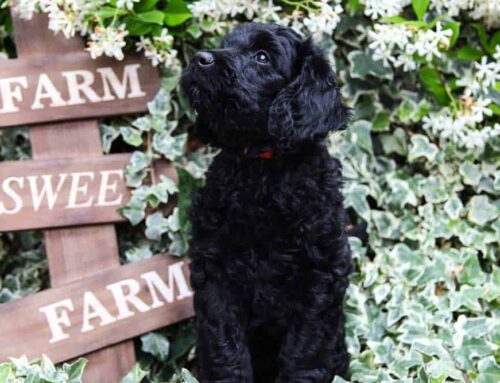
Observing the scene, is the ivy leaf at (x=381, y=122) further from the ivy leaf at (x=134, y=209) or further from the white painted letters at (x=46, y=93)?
the white painted letters at (x=46, y=93)

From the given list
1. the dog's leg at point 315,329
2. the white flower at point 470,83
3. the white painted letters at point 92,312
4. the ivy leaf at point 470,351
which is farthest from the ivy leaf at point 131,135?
the ivy leaf at point 470,351

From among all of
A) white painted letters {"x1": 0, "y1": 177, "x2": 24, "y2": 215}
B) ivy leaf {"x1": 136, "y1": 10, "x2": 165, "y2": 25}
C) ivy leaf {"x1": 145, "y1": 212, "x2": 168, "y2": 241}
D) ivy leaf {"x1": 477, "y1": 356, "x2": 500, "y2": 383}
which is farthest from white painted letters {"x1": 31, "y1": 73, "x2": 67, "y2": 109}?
ivy leaf {"x1": 477, "y1": 356, "x2": 500, "y2": 383}

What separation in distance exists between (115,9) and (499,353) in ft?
5.65

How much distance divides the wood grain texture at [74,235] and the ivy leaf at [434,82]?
125cm

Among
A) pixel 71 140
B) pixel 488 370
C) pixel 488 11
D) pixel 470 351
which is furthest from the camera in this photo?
pixel 488 11

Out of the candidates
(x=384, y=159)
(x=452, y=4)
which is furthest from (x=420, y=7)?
(x=384, y=159)

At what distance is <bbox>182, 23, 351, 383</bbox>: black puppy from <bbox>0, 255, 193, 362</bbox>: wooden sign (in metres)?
0.39

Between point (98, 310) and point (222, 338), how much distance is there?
0.54 m

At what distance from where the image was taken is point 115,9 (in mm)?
2674

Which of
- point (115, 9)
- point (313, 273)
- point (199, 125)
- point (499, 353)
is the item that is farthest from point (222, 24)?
point (499, 353)

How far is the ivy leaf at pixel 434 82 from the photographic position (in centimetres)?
303

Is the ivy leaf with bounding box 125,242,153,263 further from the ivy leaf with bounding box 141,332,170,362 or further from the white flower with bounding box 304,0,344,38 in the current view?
the white flower with bounding box 304,0,344,38

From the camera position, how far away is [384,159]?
3240 mm

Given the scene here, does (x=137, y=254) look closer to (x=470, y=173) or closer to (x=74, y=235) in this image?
→ (x=74, y=235)
